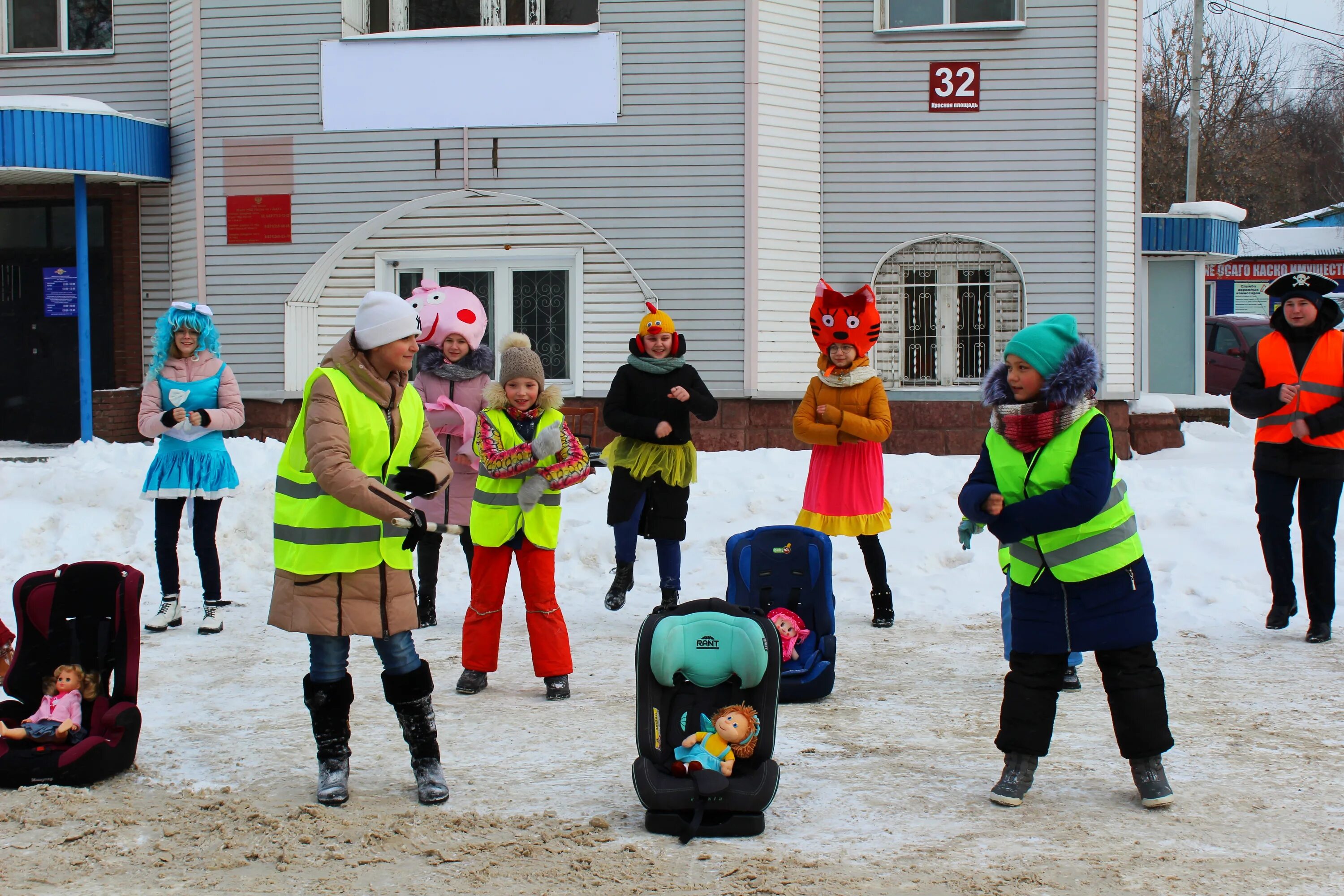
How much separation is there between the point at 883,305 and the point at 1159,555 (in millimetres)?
5611

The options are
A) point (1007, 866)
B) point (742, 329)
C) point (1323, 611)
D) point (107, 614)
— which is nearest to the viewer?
point (1007, 866)

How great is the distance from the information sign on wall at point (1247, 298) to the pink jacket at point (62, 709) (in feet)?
116

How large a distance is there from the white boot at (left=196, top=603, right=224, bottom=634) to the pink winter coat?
1.30m

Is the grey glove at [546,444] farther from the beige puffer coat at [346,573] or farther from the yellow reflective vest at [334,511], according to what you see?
the yellow reflective vest at [334,511]

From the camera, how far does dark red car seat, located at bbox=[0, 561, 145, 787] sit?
4691mm

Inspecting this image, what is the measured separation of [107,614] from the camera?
4859mm

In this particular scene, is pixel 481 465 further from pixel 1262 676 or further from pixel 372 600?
pixel 1262 676

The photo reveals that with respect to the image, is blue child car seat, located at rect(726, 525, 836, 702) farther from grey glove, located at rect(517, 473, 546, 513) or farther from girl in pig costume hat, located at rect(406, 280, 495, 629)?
girl in pig costume hat, located at rect(406, 280, 495, 629)

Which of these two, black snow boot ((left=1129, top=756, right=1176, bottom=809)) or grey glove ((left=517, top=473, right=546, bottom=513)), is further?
grey glove ((left=517, top=473, right=546, bottom=513))

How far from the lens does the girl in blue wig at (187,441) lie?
721 cm

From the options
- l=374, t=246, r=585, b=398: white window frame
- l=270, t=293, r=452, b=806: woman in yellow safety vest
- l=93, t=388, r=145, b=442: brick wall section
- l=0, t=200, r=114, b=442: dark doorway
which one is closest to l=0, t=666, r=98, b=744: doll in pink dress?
l=270, t=293, r=452, b=806: woman in yellow safety vest

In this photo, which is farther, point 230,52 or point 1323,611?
point 230,52

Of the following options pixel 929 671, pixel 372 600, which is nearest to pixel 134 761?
pixel 372 600

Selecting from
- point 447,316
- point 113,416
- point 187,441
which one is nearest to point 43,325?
point 113,416
